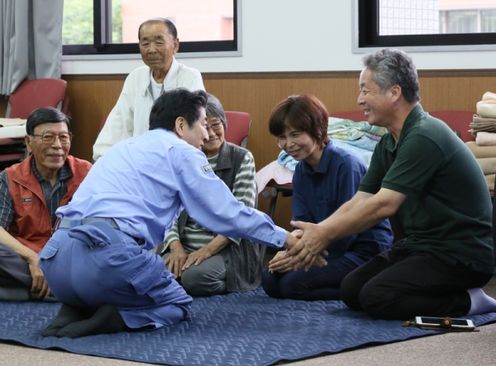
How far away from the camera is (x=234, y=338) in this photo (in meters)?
3.50

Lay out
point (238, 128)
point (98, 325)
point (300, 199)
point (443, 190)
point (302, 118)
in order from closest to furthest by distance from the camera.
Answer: point (98, 325) → point (443, 190) → point (302, 118) → point (300, 199) → point (238, 128)

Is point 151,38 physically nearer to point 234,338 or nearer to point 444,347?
point 234,338

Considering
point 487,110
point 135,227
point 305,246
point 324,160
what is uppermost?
point 487,110

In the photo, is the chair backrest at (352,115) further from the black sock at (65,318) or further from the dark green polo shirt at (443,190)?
the black sock at (65,318)

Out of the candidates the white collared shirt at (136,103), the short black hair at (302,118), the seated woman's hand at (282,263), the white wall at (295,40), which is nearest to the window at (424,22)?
the white wall at (295,40)

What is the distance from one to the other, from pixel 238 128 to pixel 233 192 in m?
0.90

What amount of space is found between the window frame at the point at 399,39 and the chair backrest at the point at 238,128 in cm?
76

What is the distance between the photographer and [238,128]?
5.40 meters

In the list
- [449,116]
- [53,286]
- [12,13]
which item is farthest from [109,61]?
[53,286]

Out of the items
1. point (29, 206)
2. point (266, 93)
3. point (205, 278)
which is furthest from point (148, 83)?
point (205, 278)

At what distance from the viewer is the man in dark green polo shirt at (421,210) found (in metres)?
3.64

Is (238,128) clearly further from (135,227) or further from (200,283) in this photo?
(135,227)

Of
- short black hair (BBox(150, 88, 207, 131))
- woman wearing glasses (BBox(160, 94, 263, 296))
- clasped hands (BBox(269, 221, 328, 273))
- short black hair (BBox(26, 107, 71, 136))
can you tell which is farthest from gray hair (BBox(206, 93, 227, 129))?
clasped hands (BBox(269, 221, 328, 273))

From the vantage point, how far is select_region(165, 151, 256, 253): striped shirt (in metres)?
4.56
